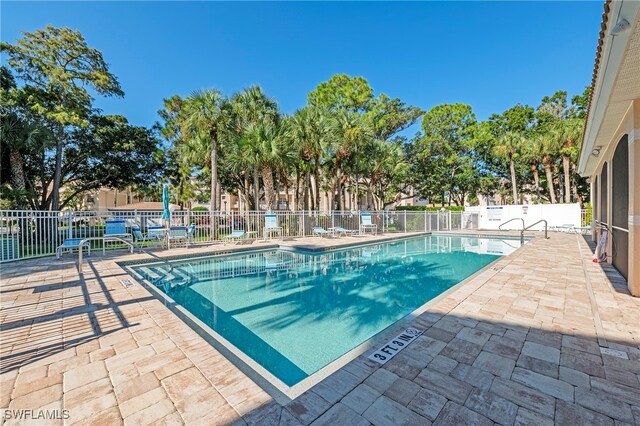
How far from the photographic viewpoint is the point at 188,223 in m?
11.6

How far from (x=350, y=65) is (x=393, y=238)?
16.9m

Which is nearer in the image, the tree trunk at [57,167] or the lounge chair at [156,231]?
the lounge chair at [156,231]

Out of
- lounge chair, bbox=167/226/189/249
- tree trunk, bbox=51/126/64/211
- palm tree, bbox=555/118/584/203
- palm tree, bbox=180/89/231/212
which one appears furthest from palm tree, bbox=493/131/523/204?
tree trunk, bbox=51/126/64/211

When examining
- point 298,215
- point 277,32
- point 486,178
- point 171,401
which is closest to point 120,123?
point 277,32

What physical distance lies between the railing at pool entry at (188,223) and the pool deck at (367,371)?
4.98 metres

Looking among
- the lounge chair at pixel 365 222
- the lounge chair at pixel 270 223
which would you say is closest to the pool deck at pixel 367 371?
the lounge chair at pixel 270 223

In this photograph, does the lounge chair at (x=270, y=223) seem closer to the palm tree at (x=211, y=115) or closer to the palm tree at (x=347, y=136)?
the palm tree at (x=211, y=115)

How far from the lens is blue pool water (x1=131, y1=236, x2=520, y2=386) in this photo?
12.8ft

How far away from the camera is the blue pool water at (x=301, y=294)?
3.91 m

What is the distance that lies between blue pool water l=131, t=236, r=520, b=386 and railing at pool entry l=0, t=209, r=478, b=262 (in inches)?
123

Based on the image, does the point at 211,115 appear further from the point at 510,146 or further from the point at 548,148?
the point at 548,148

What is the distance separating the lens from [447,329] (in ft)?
10.8

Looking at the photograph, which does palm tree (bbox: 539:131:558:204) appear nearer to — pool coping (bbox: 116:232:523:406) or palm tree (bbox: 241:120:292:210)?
palm tree (bbox: 241:120:292:210)

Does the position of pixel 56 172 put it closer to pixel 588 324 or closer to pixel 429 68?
pixel 588 324
